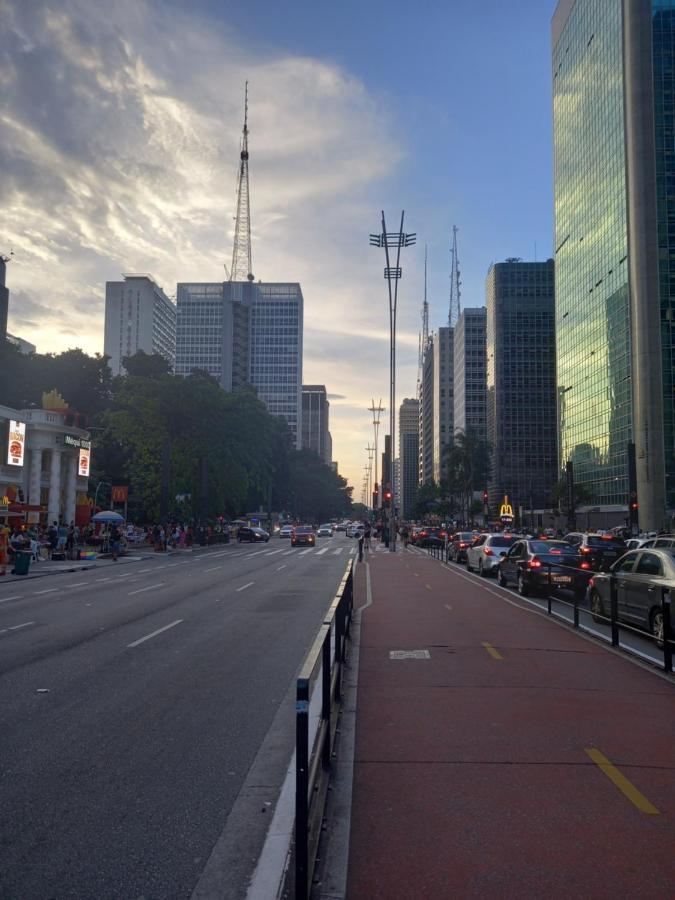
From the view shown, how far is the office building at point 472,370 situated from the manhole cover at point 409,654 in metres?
158

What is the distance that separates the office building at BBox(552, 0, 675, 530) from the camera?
254ft

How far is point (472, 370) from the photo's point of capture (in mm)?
172875

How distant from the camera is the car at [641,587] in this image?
1219 cm

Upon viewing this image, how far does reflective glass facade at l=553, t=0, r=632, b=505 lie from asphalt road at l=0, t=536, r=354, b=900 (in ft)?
249

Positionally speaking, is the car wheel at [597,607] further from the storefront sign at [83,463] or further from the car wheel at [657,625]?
the storefront sign at [83,463]

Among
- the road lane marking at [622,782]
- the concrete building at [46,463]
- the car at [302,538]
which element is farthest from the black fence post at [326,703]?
the car at [302,538]

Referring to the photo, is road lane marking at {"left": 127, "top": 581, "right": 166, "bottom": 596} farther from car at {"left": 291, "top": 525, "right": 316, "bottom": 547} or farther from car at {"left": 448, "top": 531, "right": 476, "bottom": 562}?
car at {"left": 291, "top": 525, "right": 316, "bottom": 547}

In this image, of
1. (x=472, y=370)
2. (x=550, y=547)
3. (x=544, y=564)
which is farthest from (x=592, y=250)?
(x=544, y=564)

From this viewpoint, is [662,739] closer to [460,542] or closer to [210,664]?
[210,664]

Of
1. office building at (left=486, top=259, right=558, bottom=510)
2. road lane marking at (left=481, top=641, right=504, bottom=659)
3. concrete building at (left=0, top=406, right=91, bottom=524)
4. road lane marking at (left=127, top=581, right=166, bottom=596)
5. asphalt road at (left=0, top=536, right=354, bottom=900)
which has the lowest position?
road lane marking at (left=127, top=581, right=166, bottom=596)

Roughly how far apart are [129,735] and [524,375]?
141003 millimetres

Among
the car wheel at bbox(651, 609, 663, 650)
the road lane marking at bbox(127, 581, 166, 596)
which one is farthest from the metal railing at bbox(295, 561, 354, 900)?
the road lane marking at bbox(127, 581, 166, 596)

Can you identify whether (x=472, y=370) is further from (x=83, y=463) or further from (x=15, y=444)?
(x=15, y=444)

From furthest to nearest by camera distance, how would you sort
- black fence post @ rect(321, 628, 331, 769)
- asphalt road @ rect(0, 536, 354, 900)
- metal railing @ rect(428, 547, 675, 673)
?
metal railing @ rect(428, 547, 675, 673), black fence post @ rect(321, 628, 331, 769), asphalt road @ rect(0, 536, 354, 900)
